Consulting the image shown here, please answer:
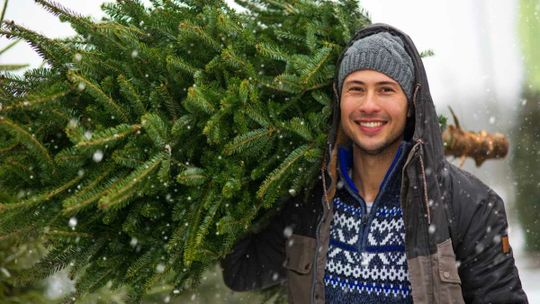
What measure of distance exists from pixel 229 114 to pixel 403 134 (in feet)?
2.86

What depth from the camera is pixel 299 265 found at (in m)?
3.12

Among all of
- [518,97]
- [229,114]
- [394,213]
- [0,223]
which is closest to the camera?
[0,223]

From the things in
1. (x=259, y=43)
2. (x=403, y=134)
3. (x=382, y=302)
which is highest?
(x=259, y=43)

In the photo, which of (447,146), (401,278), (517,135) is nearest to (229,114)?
(401,278)

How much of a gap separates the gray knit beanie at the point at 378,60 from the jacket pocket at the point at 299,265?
2.70ft

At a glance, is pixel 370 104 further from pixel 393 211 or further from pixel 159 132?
pixel 159 132

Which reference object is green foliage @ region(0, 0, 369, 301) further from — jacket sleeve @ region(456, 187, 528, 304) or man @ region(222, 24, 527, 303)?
jacket sleeve @ region(456, 187, 528, 304)

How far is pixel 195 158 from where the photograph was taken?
2.89 m

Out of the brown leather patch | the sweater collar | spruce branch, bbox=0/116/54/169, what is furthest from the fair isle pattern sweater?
spruce branch, bbox=0/116/54/169

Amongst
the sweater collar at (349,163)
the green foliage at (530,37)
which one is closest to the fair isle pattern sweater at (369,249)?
the sweater collar at (349,163)

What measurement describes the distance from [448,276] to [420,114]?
28.5 inches

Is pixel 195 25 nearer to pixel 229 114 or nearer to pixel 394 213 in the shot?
pixel 229 114

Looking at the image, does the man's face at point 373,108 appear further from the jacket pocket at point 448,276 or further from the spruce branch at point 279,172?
the jacket pocket at point 448,276

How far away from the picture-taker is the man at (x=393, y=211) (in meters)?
2.79
